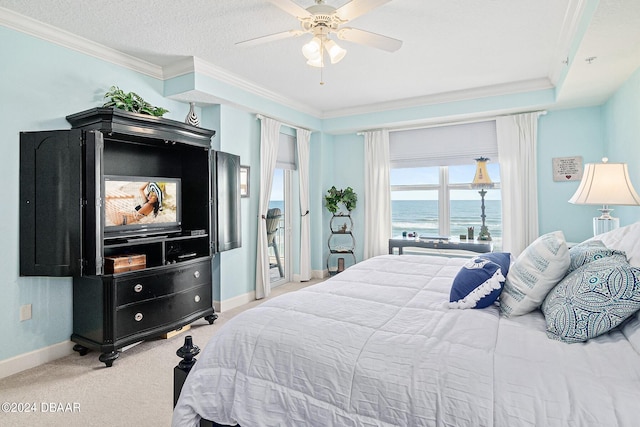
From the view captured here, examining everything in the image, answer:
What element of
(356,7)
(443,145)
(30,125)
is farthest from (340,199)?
(30,125)

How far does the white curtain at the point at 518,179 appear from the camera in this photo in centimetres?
432

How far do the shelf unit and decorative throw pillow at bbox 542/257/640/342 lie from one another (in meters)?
4.19

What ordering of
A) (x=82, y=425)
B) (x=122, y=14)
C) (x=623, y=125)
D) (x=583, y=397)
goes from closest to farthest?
(x=583, y=397) → (x=82, y=425) → (x=122, y=14) → (x=623, y=125)

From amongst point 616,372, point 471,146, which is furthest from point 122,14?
point 471,146

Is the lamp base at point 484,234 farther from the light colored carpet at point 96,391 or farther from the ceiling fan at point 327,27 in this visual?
the light colored carpet at point 96,391

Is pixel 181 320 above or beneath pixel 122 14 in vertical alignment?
beneath

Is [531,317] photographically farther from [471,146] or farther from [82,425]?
[471,146]

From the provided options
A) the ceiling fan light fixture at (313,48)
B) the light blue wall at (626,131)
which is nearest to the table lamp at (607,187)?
the light blue wall at (626,131)

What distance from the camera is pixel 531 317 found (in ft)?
4.98

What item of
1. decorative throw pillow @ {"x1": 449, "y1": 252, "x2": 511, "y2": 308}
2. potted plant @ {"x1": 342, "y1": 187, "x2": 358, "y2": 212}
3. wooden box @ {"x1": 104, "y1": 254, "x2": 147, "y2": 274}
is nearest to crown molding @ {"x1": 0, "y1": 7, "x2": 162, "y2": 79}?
wooden box @ {"x1": 104, "y1": 254, "x2": 147, "y2": 274}

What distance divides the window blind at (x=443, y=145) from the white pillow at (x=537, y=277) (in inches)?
135

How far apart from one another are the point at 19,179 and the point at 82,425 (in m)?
1.87

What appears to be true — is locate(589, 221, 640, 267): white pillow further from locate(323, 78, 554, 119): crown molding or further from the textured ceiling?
locate(323, 78, 554, 119): crown molding

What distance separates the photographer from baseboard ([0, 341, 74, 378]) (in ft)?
8.21
